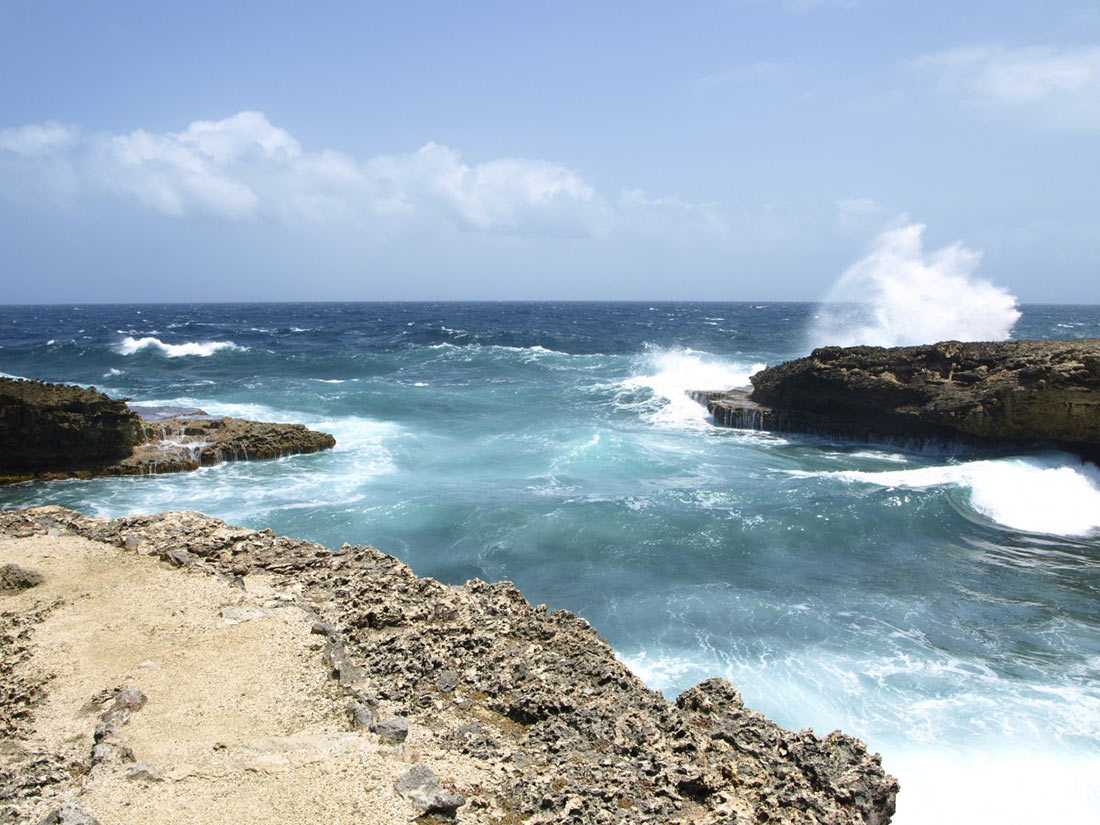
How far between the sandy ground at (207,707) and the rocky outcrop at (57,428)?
11336 mm

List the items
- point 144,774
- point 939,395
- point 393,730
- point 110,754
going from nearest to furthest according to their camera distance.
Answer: point 144,774 → point 110,754 → point 393,730 → point 939,395

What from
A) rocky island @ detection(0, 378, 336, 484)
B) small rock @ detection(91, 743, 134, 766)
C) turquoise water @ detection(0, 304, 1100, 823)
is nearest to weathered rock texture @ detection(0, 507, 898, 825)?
small rock @ detection(91, 743, 134, 766)

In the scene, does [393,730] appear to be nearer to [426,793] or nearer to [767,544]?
[426,793]

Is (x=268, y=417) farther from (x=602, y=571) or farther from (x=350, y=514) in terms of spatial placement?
(x=602, y=571)

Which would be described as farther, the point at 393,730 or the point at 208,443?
the point at 208,443

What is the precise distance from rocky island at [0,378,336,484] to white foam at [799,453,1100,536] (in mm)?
15146

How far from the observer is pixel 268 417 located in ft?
78.9

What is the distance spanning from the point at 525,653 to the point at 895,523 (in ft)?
35.5

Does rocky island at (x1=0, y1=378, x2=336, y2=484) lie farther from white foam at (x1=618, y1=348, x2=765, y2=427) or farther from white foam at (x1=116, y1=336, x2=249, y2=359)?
white foam at (x1=116, y1=336, x2=249, y2=359)

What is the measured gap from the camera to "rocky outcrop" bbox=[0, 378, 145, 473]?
53.9 feet

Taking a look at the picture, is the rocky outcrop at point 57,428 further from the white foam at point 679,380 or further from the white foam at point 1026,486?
the white foam at point 1026,486

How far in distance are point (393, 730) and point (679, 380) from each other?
28.3m

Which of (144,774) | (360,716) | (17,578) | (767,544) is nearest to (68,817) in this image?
(144,774)

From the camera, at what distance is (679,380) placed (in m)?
31.9
